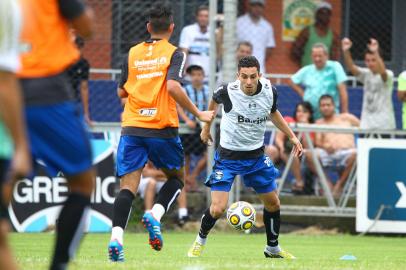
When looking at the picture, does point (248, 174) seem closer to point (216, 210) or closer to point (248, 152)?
point (248, 152)

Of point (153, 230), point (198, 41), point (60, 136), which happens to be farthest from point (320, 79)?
point (60, 136)

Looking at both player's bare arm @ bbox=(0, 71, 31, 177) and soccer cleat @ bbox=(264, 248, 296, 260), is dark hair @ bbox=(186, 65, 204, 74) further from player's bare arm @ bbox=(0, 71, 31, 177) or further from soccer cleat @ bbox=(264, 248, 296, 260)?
player's bare arm @ bbox=(0, 71, 31, 177)

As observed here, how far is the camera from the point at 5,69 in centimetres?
462

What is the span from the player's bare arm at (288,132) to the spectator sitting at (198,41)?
5.21 meters

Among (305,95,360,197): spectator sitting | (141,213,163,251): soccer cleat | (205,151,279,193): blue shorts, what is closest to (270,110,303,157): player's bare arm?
(205,151,279,193): blue shorts

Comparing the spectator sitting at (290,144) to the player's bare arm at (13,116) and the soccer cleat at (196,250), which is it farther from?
the player's bare arm at (13,116)

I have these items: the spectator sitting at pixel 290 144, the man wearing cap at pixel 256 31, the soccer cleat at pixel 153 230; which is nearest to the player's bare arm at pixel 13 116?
the soccer cleat at pixel 153 230

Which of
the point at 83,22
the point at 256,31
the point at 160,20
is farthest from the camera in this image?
the point at 256,31

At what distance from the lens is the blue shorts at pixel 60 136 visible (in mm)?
5617

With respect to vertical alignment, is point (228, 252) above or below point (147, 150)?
below

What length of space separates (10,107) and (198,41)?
11.0 metres

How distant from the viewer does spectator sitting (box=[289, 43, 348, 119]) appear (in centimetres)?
1482

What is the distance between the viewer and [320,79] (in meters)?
14.9

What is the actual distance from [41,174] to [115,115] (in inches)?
74.3
